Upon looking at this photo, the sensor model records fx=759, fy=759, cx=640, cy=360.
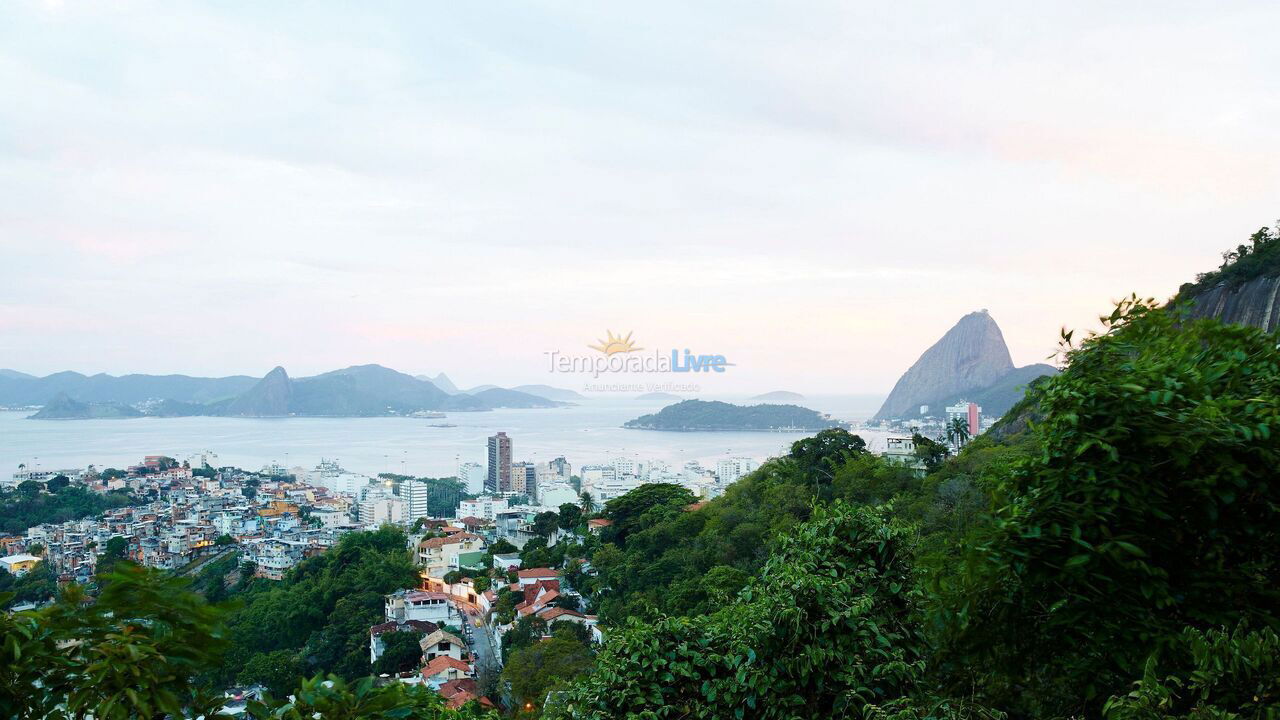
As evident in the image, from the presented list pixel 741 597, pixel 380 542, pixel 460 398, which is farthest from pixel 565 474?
pixel 460 398

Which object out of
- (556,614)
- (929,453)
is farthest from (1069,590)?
(929,453)

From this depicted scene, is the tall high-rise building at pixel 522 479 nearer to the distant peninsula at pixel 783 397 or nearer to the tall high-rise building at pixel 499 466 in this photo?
the tall high-rise building at pixel 499 466

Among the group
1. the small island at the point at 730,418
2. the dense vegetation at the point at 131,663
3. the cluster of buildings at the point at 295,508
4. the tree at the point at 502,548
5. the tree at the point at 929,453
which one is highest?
the dense vegetation at the point at 131,663

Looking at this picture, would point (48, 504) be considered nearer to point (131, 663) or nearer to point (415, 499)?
point (415, 499)

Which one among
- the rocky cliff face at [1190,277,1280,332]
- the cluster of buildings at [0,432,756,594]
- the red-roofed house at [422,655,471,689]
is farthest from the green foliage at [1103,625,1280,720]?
the cluster of buildings at [0,432,756,594]

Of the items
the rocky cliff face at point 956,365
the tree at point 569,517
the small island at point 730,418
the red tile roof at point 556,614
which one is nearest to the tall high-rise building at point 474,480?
the tree at point 569,517

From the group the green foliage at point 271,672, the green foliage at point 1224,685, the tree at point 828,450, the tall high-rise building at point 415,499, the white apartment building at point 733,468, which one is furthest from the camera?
the white apartment building at point 733,468

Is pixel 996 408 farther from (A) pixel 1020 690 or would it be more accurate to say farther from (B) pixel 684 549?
(A) pixel 1020 690

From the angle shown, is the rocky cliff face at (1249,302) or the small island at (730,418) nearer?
the rocky cliff face at (1249,302)
